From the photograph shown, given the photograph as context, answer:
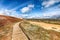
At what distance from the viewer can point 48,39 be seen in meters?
16.8

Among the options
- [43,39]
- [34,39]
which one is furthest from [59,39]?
[34,39]

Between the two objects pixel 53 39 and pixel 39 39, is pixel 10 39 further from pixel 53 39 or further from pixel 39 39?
pixel 53 39

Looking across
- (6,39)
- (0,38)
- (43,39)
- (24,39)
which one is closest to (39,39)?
(43,39)

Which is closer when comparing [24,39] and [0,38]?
[24,39]

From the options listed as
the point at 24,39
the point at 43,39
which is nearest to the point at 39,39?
the point at 43,39

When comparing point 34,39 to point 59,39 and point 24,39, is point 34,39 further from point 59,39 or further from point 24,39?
point 59,39

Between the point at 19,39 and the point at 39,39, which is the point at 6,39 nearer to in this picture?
the point at 19,39

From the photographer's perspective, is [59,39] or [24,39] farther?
[59,39]

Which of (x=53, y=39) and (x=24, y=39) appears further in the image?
(x=53, y=39)

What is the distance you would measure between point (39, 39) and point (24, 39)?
2.33 metres

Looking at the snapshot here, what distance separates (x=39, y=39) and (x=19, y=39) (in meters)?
3.04

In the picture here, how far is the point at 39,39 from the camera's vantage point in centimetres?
1666

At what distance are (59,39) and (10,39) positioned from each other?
7818 mm

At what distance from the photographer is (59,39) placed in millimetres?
17641
